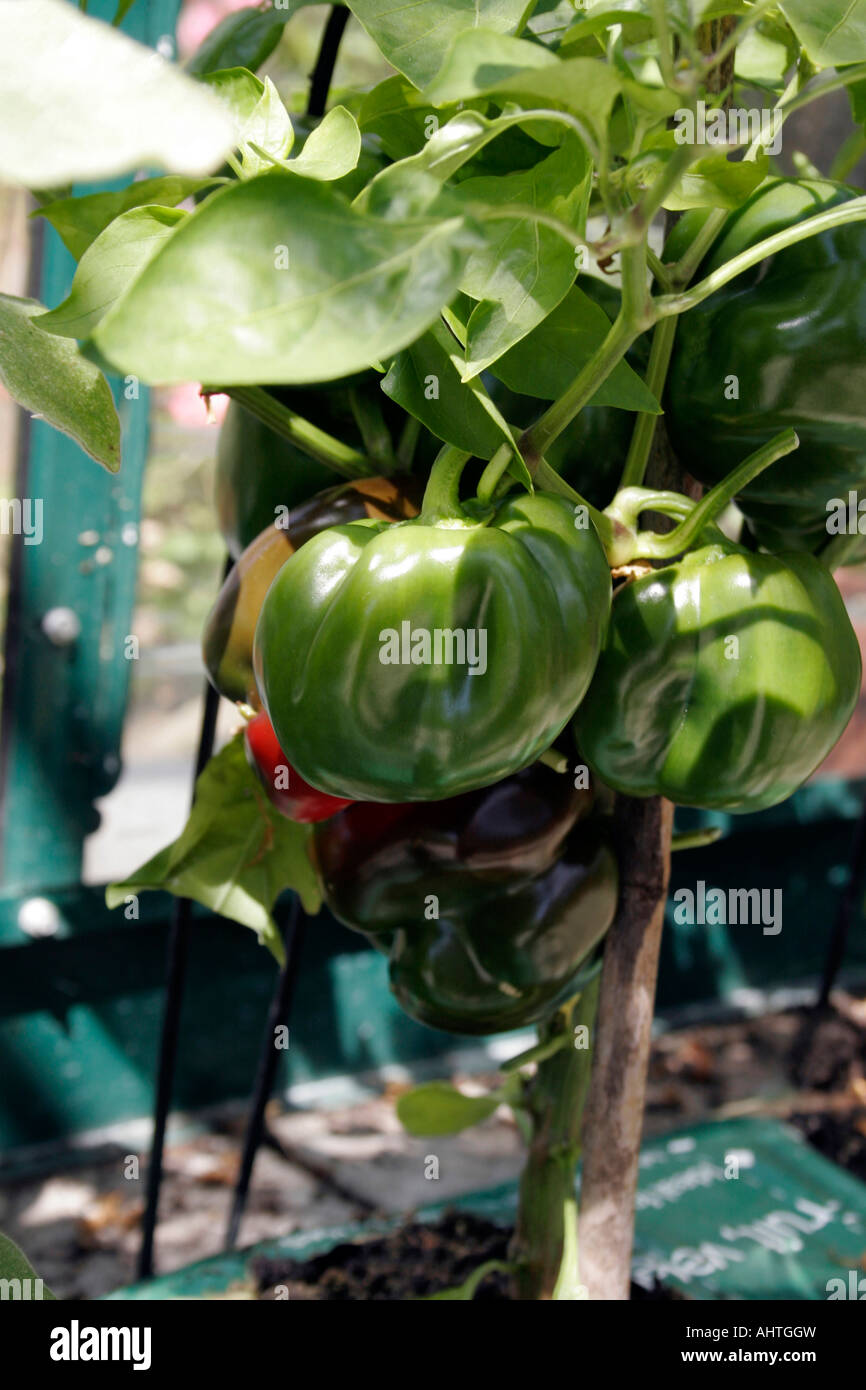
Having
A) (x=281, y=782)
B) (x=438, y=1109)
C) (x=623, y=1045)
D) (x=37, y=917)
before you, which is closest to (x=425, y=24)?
(x=281, y=782)

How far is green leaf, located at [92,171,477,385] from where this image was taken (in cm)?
25

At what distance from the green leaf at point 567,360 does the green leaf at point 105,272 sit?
12 cm

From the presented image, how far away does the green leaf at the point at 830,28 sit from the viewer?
1.21 ft

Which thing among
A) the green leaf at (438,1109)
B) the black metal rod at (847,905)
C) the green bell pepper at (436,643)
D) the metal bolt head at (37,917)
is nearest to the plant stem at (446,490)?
the green bell pepper at (436,643)

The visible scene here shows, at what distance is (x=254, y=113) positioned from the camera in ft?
1.33

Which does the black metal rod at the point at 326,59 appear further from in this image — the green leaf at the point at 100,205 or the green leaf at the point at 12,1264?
the green leaf at the point at 12,1264

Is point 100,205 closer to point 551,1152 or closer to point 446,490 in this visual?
point 446,490

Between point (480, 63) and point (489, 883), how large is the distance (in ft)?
1.11

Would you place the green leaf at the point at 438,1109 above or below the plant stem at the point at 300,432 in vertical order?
below

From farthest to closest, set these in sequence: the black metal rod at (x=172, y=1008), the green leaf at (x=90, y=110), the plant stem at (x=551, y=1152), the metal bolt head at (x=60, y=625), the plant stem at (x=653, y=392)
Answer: the metal bolt head at (x=60, y=625) < the black metal rod at (x=172, y=1008) < the plant stem at (x=551, y=1152) < the plant stem at (x=653, y=392) < the green leaf at (x=90, y=110)

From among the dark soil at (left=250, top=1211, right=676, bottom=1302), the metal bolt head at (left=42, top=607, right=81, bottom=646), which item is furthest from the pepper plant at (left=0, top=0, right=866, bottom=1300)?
the metal bolt head at (left=42, top=607, right=81, bottom=646)

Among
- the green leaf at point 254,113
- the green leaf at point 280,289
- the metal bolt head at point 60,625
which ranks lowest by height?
the metal bolt head at point 60,625

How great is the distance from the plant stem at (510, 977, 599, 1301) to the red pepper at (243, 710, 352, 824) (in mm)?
191
